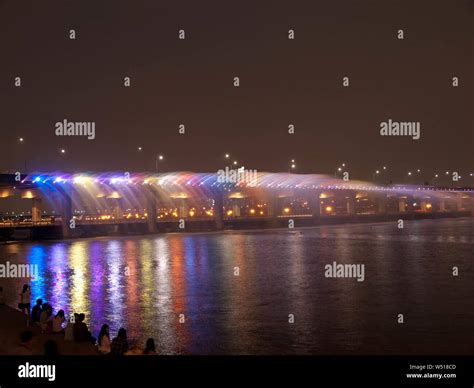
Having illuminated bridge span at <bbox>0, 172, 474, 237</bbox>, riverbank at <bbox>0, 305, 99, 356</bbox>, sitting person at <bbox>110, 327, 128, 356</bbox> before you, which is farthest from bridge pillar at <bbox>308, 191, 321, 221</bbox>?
sitting person at <bbox>110, 327, 128, 356</bbox>

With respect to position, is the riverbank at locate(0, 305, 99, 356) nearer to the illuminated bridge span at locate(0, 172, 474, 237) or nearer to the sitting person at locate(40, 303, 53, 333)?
the sitting person at locate(40, 303, 53, 333)

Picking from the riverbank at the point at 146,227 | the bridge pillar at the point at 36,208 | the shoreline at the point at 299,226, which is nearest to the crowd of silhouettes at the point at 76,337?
the shoreline at the point at 299,226

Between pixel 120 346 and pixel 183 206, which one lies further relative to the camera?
pixel 183 206

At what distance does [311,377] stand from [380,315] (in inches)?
520

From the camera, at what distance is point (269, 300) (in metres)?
27.9

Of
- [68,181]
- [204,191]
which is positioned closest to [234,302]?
[68,181]

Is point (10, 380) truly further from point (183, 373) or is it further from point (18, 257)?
point (18, 257)

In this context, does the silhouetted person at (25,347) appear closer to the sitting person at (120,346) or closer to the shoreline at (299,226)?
the sitting person at (120,346)

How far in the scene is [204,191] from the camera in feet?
418

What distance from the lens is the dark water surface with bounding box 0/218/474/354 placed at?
1927 cm

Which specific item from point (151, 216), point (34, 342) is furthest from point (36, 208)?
point (34, 342)

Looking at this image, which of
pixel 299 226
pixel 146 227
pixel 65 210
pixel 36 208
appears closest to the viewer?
pixel 65 210

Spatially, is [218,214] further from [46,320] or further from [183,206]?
[46,320]

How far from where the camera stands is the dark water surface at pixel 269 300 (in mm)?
19266
